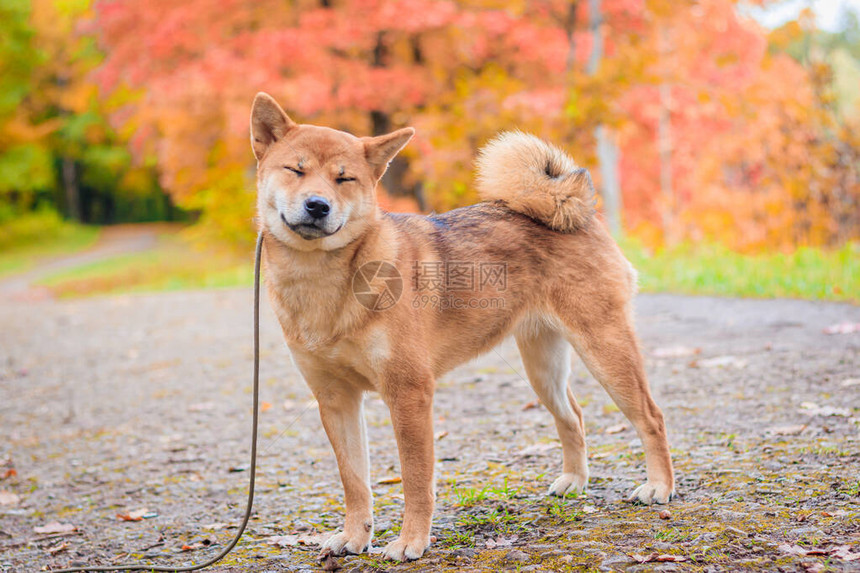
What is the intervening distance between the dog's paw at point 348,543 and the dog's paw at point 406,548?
0.15 m

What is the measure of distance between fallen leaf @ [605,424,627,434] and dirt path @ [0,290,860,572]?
0.01m

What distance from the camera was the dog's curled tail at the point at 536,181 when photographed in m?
3.67

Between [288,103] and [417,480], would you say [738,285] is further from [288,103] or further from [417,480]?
[288,103]

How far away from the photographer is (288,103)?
40.6 feet

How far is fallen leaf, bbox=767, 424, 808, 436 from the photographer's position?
13.3 feet

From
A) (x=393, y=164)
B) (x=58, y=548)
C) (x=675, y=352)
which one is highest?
(x=393, y=164)

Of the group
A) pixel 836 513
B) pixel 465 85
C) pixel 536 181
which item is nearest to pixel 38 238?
pixel 465 85

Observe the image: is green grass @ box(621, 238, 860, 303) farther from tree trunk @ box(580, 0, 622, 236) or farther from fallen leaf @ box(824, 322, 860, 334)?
tree trunk @ box(580, 0, 622, 236)

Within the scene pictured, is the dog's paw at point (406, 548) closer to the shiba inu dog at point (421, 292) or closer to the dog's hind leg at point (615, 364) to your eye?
the shiba inu dog at point (421, 292)

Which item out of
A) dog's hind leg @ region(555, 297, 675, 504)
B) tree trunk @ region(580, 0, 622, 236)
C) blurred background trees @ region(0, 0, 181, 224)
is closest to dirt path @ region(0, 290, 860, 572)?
dog's hind leg @ region(555, 297, 675, 504)

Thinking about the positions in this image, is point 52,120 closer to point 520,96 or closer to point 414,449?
point 520,96

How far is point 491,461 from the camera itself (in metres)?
4.25

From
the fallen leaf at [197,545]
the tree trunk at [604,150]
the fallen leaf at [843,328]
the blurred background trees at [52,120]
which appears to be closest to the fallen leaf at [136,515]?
the fallen leaf at [197,545]

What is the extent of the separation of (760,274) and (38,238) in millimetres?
30019
